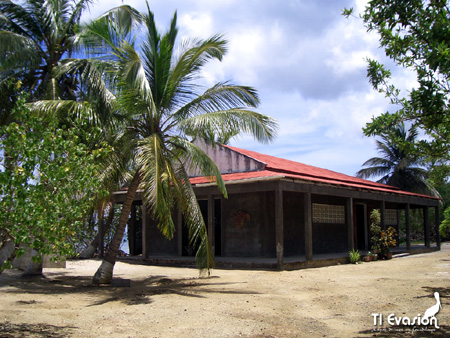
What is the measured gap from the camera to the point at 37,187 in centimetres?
516

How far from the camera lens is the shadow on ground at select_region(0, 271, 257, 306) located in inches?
349

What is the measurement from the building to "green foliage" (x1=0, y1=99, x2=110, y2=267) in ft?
25.1

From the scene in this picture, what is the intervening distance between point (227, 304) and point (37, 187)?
14.0 feet

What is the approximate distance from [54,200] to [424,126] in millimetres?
5299

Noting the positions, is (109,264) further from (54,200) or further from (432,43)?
(432,43)

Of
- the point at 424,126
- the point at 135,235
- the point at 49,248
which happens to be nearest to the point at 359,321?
the point at 424,126

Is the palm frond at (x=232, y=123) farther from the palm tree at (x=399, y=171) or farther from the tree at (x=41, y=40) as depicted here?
the palm tree at (x=399, y=171)

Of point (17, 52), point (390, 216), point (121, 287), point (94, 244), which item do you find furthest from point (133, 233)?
point (390, 216)

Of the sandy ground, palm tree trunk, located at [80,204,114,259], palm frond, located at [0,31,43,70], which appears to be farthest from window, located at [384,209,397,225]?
palm frond, located at [0,31,43,70]

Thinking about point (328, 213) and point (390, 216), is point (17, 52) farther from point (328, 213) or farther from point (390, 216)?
point (390, 216)

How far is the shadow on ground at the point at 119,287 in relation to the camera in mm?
8859

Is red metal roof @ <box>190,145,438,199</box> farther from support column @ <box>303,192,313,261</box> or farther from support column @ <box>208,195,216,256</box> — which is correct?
support column @ <box>303,192,313,261</box>

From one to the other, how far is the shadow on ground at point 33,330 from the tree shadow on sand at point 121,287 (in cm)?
191

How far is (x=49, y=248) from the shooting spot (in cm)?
538
